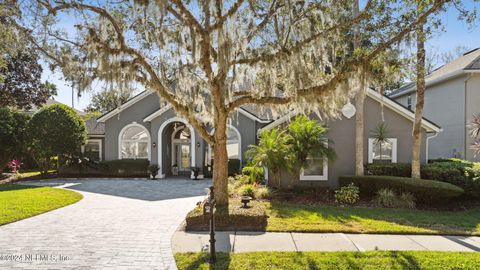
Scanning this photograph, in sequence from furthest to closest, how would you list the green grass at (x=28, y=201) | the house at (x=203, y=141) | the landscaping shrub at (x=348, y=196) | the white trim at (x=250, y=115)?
1. the white trim at (x=250, y=115)
2. the house at (x=203, y=141)
3. the landscaping shrub at (x=348, y=196)
4. the green grass at (x=28, y=201)

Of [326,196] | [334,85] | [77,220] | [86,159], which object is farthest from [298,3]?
[86,159]

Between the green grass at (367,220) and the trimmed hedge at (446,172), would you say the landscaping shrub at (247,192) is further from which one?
the trimmed hedge at (446,172)

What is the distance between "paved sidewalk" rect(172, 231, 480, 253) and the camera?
6.26 metres

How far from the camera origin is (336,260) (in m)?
5.50

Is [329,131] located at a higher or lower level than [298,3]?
lower

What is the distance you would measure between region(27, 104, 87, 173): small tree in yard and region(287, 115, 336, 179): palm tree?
13.3 meters

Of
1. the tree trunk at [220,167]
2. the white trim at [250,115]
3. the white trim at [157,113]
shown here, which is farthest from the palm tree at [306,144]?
the white trim at [157,113]

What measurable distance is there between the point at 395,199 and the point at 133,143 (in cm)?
1537

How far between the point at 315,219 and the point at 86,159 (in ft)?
53.1

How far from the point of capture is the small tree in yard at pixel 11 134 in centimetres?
1812

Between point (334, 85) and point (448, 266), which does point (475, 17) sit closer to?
point (334, 85)

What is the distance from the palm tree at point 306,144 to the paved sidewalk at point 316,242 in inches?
185

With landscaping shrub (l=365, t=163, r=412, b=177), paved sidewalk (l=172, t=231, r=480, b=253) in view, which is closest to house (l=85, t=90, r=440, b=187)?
landscaping shrub (l=365, t=163, r=412, b=177)

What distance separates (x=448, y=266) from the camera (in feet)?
17.2
